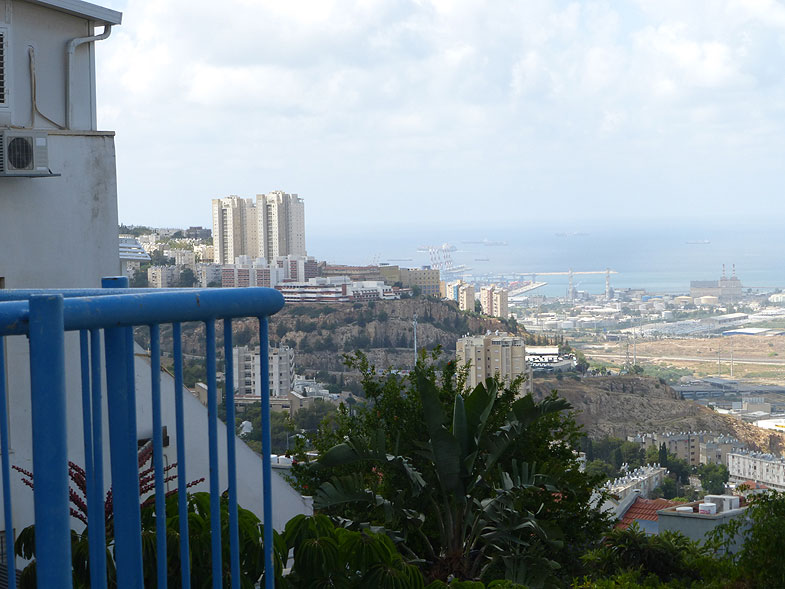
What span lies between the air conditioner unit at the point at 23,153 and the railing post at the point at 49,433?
→ 131 inches

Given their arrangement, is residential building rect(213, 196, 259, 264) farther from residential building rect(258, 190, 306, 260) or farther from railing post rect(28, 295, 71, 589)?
railing post rect(28, 295, 71, 589)

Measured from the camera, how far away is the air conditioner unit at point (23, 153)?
13.2ft

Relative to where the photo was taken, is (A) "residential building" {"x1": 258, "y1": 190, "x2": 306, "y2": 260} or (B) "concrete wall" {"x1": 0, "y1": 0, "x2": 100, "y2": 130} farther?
(A) "residential building" {"x1": 258, "y1": 190, "x2": 306, "y2": 260}

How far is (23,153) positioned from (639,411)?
156 ft

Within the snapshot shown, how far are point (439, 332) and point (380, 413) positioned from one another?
159 feet

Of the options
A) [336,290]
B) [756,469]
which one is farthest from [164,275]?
[336,290]

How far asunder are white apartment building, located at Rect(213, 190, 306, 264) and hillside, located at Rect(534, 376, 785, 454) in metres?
23.7

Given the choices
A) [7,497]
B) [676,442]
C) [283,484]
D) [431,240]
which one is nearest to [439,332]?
[676,442]

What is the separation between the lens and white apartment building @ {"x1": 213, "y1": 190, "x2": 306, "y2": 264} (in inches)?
2427

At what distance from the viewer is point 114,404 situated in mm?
1170

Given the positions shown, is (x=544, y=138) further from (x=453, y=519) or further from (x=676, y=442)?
(x=453, y=519)

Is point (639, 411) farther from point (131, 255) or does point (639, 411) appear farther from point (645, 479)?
point (131, 255)

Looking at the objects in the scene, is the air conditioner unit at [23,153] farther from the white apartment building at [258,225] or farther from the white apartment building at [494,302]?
the white apartment building at [494,302]

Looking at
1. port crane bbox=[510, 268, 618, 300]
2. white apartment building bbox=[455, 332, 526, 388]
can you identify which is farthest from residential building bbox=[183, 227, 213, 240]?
port crane bbox=[510, 268, 618, 300]
